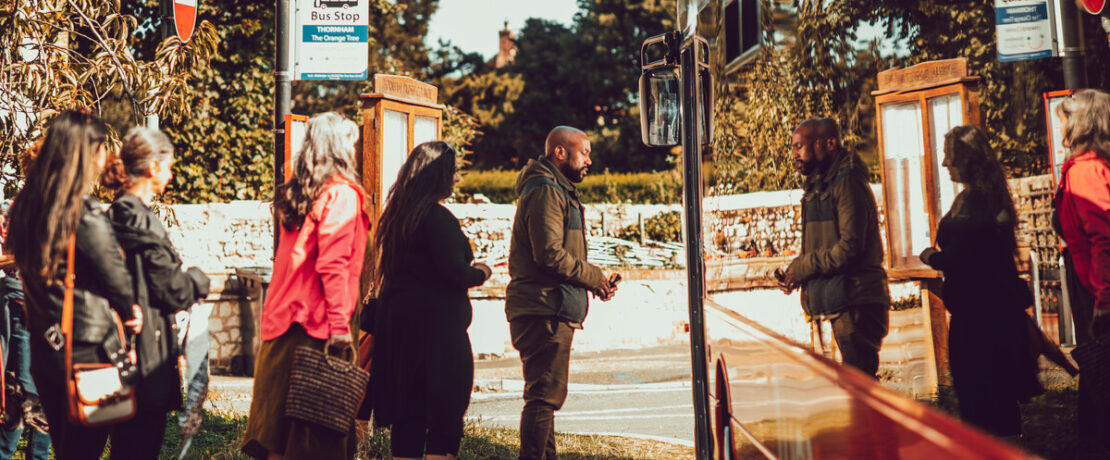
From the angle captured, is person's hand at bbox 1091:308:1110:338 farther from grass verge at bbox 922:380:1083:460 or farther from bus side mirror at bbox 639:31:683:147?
bus side mirror at bbox 639:31:683:147

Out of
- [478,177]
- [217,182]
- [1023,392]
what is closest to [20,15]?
[1023,392]

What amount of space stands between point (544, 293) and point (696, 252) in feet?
3.32

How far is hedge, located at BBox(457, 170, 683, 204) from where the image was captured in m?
29.5

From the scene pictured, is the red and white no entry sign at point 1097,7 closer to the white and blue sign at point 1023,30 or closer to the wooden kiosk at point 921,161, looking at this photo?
the white and blue sign at point 1023,30

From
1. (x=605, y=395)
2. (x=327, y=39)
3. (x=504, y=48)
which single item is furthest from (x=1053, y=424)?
(x=504, y=48)

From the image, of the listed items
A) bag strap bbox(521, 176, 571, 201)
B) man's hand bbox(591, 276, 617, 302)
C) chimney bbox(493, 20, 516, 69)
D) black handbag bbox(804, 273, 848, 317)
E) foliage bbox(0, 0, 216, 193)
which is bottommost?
black handbag bbox(804, 273, 848, 317)

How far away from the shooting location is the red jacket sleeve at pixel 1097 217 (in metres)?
1.28

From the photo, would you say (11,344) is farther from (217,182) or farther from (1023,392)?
(217,182)

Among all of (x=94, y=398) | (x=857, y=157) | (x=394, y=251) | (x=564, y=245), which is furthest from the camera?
(x=564, y=245)

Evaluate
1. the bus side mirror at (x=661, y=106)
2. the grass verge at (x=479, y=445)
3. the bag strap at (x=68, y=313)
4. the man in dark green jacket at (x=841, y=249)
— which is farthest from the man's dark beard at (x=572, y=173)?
the man in dark green jacket at (x=841, y=249)

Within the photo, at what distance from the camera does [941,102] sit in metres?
1.56

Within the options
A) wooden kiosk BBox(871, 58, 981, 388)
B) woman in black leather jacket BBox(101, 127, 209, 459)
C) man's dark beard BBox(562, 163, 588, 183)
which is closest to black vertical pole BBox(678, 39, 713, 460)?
man's dark beard BBox(562, 163, 588, 183)

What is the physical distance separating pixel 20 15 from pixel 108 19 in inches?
18.9

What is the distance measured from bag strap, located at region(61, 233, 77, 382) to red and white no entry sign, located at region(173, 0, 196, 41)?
3096mm
